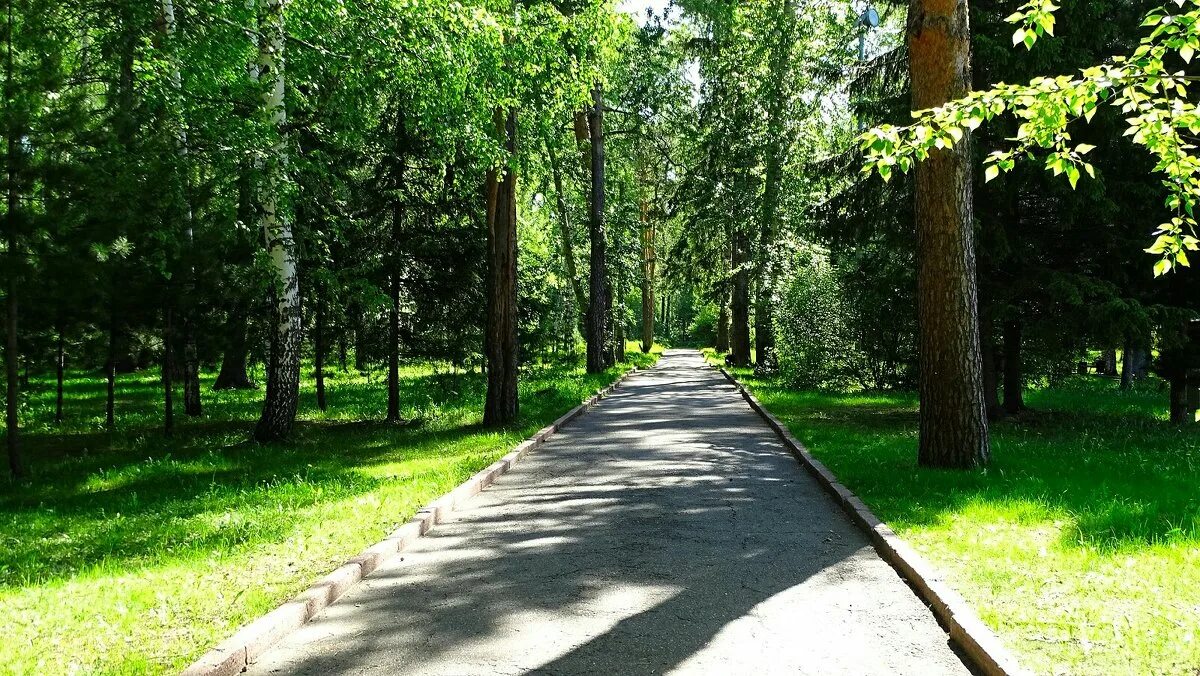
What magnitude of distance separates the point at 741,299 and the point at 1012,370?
15.9 metres

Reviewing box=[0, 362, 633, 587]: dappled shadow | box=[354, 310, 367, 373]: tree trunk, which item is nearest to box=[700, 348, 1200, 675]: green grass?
box=[0, 362, 633, 587]: dappled shadow

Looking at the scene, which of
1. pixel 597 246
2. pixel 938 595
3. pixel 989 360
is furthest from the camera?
pixel 597 246

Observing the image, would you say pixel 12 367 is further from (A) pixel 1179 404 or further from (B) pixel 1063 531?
(A) pixel 1179 404

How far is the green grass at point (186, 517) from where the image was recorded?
4.67 meters

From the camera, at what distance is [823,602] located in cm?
522

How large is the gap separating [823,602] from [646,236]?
5099 cm

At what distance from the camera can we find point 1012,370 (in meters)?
15.9

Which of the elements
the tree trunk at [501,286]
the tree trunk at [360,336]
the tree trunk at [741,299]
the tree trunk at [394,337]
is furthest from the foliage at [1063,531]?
the tree trunk at [741,299]

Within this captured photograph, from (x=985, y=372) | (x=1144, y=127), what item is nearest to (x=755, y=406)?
(x=985, y=372)

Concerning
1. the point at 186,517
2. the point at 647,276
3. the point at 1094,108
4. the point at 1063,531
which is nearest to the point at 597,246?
the point at 186,517

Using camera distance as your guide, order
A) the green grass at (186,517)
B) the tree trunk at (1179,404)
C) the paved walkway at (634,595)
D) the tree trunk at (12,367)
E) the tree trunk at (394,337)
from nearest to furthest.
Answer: the paved walkway at (634,595) < the green grass at (186,517) < the tree trunk at (12,367) < the tree trunk at (1179,404) < the tree trunk at (394,337)

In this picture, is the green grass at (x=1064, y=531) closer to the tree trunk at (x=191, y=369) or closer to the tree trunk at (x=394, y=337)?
the tree trunk at (x=394, y=337)

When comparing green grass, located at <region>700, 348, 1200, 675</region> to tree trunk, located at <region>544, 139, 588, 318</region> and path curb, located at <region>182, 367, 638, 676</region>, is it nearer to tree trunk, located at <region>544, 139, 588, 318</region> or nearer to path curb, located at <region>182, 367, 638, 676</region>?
path curb, located at <region>182, 367, 638, 676</region>

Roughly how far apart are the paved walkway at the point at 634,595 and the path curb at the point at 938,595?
10cm
